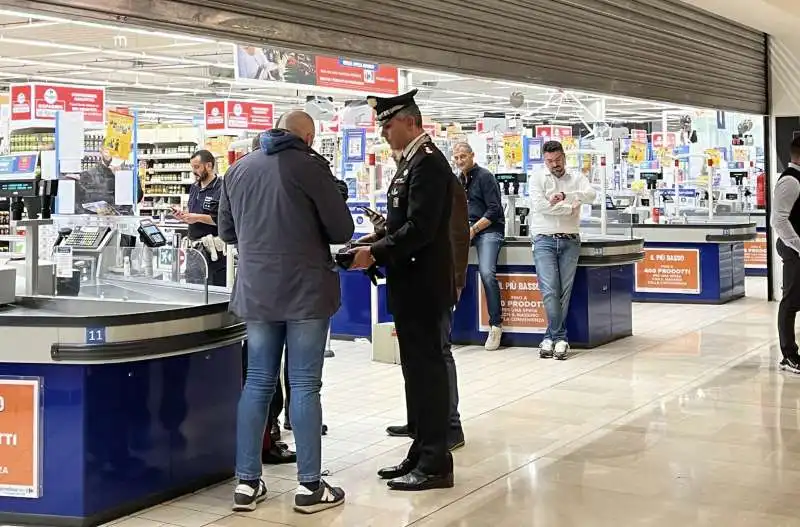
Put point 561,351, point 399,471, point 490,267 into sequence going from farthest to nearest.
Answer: point 490,267, point 561,351, point 399,471

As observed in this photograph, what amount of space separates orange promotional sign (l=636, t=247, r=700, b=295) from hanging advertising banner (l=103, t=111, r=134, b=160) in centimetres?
589

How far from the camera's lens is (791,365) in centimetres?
650

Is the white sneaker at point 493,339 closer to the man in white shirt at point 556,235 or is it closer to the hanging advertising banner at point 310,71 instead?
the man in white shirt at point 556,235

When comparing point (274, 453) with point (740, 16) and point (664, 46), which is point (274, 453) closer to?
point (664, 46)

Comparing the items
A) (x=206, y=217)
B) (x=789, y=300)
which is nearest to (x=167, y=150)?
(x=206, y=217)

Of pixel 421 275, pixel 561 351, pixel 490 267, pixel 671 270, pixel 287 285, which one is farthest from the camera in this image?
pixel 671 270

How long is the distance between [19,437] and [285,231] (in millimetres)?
1279

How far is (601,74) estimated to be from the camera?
6582 mm

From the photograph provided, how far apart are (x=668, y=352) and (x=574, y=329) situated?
0.76 m

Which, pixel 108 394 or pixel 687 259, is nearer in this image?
pixel 108 394

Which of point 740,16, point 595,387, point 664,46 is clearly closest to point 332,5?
point 595,387

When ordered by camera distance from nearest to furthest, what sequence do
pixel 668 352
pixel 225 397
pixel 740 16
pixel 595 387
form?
1. pixel 225 397
2. pixel 595 387
3. pixel 668 352
4. pixel 740 16

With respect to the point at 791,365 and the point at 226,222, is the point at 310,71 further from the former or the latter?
the point at 226,222

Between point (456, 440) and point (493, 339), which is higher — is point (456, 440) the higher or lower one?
the lower one
